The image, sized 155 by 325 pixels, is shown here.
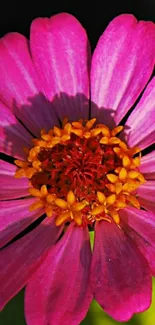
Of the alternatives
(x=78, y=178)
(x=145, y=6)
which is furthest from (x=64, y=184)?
(x=145, y=6)

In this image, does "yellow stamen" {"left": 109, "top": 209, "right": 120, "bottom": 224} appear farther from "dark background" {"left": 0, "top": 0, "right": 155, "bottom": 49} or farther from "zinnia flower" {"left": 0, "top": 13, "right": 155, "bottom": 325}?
"dark background" {"left": 0, "top": 0, "right": 155, "bottom": 49}

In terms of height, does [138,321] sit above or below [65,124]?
below

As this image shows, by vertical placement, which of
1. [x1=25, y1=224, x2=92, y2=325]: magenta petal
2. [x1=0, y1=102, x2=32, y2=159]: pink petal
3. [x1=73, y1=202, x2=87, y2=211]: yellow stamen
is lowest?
[x1=25, y1=224, x2=92, y2=325]: magenta petal

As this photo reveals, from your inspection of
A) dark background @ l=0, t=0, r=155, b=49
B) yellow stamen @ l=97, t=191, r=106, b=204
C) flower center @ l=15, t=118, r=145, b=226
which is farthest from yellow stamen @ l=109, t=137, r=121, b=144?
dark background @ l=0, t=0, r=155, b=49

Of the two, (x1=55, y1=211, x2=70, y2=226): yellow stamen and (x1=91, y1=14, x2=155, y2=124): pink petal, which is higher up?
(x1=91, y1=14, x2=155, y2=124): pink petal

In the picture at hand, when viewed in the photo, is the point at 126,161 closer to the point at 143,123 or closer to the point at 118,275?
the point at 143,123

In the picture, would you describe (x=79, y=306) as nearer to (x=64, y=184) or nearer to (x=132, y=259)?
(x=132, y=259)

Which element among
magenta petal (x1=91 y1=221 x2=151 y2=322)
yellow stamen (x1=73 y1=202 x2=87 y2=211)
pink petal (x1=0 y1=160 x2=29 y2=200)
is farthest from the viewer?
pink petal (x1=0 y1=160 x2=29 y2=200)
